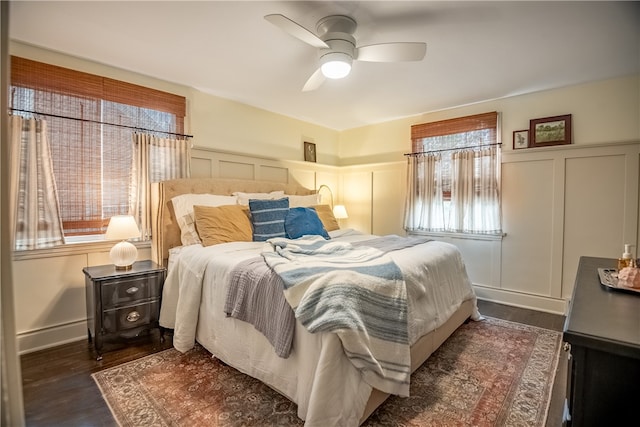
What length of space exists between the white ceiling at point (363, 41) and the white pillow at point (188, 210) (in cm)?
122

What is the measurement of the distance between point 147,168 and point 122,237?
82 centimetres

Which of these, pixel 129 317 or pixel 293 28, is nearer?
pixel 293 28

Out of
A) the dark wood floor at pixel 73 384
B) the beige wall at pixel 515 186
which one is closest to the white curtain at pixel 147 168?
the beige wall at pixel 515 186

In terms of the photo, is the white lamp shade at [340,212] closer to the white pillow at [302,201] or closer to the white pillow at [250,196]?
the white pillow at [302,201]

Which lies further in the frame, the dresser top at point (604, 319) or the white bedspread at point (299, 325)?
the white bedspread at point (299, 325)

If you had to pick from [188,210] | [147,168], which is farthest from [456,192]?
[147,168]

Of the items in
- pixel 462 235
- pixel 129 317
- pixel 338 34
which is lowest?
pixel 129 317

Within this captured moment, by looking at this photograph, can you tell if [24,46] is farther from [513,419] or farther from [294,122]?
[513,419]

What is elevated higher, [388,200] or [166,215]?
[388,200]

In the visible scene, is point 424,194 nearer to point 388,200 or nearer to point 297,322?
point 388,200

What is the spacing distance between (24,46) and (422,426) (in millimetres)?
3822

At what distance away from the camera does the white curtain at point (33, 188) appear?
7.39 ft

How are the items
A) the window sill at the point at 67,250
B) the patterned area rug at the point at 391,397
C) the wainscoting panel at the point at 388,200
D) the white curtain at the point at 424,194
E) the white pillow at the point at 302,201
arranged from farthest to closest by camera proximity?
the wainscoting panel at the point at 388,200 < the white curtain at the point at 424,194 < the white pillow at the point at 302,201 < the window sill at the point at 67,250 < the patterned area rug at the point at 391,397

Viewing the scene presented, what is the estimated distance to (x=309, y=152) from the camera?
4.72 m
